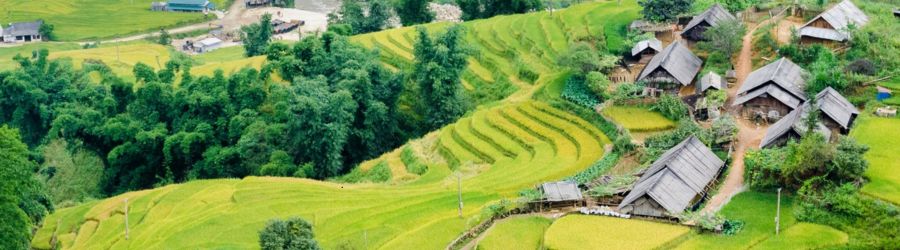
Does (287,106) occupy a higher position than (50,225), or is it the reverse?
(287,106)

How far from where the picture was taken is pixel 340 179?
4284 cm

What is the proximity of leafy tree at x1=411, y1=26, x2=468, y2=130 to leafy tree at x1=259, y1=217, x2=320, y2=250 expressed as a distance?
64.7ft

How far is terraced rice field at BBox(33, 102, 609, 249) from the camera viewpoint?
Result: 31859 mm

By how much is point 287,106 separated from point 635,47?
16.4 metres

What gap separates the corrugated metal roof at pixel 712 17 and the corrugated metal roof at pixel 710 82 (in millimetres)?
6033

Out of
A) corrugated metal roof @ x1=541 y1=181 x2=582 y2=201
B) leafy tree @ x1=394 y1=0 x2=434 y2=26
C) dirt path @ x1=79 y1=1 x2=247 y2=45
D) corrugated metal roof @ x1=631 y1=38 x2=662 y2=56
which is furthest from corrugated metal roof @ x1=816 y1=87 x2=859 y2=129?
dirt path @ x1=79 y1=1 x2=247 y2=45

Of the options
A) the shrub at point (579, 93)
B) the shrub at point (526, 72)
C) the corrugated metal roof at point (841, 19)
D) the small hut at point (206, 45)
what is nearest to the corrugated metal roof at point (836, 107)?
the corrugated metal roof at point (841, 19)

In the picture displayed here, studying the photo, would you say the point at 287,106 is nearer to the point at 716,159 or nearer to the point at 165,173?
the point at 165,173

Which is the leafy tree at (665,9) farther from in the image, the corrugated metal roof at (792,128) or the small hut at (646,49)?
the corrugated metal roof at (792,128)

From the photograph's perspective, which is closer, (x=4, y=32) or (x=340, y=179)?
(x=340, y=179)

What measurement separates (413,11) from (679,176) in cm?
4259

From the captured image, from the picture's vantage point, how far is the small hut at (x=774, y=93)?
36.3 metres

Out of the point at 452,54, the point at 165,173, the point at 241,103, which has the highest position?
the point at 452,54

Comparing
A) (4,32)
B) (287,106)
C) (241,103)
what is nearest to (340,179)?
(287,106)
